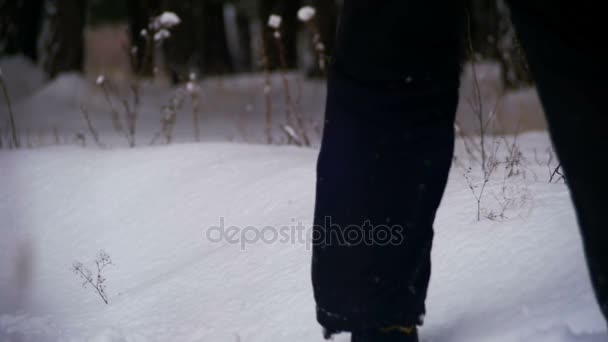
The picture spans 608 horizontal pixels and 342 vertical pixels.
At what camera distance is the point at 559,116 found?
40.2 inches

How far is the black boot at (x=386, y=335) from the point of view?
1170mm

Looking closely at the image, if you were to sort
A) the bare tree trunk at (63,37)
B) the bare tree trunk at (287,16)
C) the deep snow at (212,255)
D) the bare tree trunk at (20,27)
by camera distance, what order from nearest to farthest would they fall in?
1. the deep snow at (212,255)
2. the bare tree trunk at (20,27)
3. the bare tree trunk at (63,37)
4. the bare tree trunk at (287,16)

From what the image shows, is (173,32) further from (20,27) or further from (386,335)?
(386,335)

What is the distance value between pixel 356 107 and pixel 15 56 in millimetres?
7409

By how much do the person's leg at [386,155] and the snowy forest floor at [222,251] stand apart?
0.24m

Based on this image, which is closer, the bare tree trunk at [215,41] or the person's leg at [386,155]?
the person's leg at [386,155]

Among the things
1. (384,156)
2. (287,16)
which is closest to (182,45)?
(287,16)

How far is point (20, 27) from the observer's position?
297 inches

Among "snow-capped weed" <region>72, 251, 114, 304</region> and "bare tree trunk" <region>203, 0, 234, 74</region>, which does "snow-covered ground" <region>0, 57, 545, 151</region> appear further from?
"snow-capped weed" <region>72, 251, 114, 304</region>

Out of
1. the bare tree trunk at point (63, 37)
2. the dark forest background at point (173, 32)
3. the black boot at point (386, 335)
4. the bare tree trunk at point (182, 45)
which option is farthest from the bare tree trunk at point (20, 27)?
the black boot at point (386, 335)

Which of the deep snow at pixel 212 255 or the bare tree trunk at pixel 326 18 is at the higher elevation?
the bare tree trunk at pixel 326 18

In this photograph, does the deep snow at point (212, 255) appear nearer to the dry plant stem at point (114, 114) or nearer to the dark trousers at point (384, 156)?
the dark trousers at point (384, 156)

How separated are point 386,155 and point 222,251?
→ 95cm

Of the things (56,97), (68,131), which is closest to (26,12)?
(56,97)
